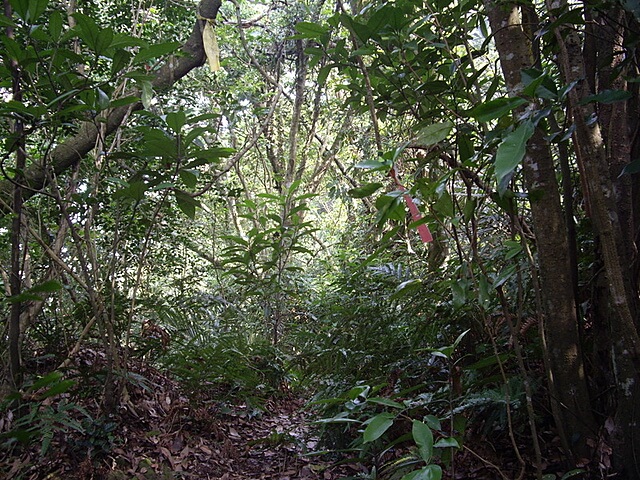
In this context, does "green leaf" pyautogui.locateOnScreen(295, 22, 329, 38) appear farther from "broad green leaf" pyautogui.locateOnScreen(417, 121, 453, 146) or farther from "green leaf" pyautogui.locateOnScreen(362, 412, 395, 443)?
"green leaf" pyautogui.locateOnScreen(362, 412, 395, 443)

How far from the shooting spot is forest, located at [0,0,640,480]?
141cm

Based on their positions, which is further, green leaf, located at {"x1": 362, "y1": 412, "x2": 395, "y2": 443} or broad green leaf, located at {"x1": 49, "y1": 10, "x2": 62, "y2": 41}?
broad green leaf, located at {"x1": 49, "y1": 10, "x2": 62, "y2": 41}

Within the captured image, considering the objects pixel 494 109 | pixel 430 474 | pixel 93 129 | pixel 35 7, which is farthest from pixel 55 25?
pixel 93 129

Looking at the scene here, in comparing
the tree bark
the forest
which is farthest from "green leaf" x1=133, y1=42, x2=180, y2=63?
the tree bark

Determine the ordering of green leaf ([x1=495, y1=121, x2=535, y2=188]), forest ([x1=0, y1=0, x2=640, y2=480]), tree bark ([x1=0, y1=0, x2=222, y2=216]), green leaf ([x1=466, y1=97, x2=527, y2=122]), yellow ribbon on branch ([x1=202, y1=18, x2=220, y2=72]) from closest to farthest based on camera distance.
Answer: green leaf ([x1=495, y1=121, x2=535, y2=188]) → green leaf ([x1=466, y1=97, x2=527, y2=122]) → forest ([x1=0, y1=0, x2=640, y2=480]) → tree bark ([x1=0, y1=0, x2=222, y2=216]) → yellow ribbon on branch ([x1=202, y1=18, x2=220, y2=72])

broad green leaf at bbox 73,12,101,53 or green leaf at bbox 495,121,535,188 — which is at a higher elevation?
broad green leaf at bbox 73,12,101,53

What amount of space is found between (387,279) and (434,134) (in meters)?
2.00

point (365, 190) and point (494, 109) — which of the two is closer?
point (494, 109)

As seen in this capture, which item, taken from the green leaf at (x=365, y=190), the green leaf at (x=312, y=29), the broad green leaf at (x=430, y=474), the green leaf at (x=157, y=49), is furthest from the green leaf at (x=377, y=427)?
the green leaf at (x=312, y=29)

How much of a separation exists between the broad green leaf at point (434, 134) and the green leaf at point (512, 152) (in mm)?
417

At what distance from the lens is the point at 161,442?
110 inches

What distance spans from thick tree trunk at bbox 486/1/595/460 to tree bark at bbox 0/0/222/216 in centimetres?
183

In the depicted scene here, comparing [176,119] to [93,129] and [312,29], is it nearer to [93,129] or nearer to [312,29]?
[312,29]

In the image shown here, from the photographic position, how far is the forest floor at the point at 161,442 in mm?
2227
